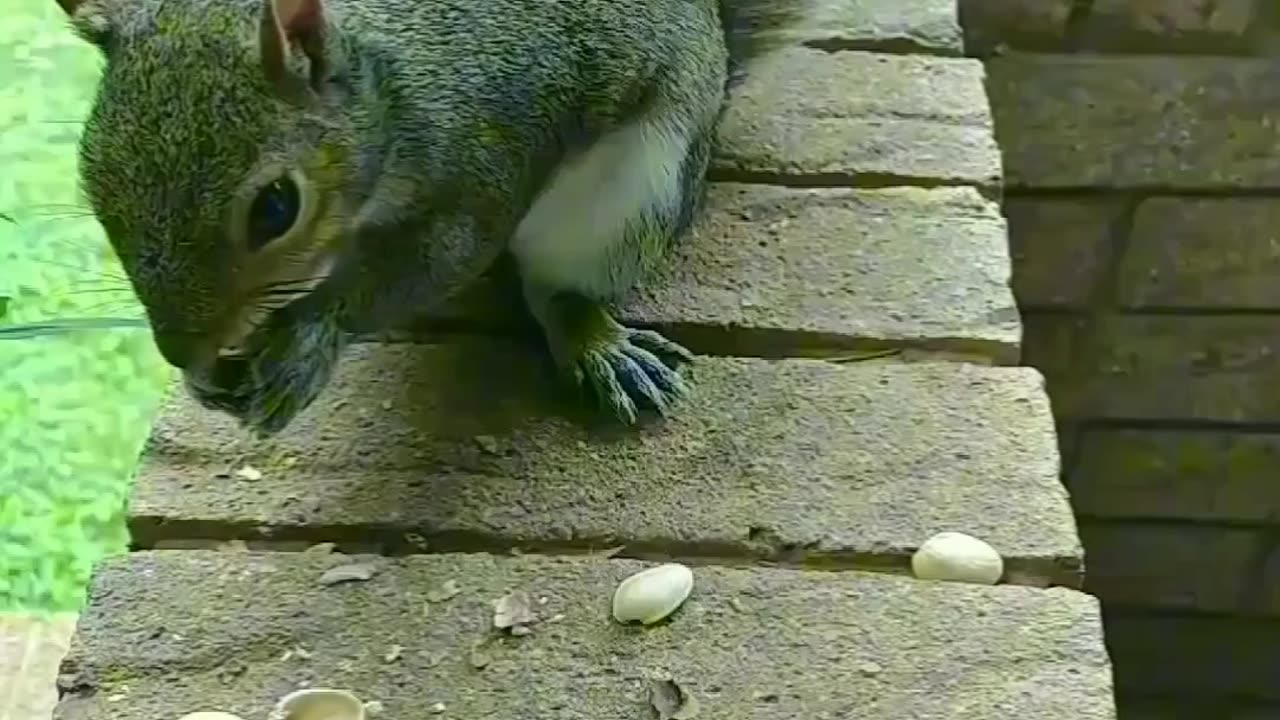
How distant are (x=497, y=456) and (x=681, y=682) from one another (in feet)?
0.60

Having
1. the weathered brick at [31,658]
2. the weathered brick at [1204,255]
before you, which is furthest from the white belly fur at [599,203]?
the weathered brick at [1204,255]

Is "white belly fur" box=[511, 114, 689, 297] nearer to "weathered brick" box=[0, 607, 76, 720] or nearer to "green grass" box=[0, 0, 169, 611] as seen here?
"green grass" box=[0, 0, 169, 611]

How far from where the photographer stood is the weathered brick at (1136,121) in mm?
1376

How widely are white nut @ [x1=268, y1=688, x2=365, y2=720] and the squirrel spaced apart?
0.13 m

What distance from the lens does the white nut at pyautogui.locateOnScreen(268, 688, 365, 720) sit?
29.9 inches

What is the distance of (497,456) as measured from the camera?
899mm

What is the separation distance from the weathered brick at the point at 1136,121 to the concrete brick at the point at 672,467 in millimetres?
524

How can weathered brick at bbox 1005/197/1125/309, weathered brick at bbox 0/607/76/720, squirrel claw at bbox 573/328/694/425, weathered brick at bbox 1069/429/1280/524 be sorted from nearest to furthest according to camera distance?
squirrel claw at bbox 573/328/694/425
weathered brick at bbox 0/607/76/720
weathered brick at bbox 1005/197/1125/309
weathered brick at bbox 1069/429/1280/524

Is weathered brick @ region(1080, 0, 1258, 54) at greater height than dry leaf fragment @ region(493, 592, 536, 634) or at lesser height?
greater

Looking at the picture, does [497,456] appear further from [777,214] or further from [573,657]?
[777,214]

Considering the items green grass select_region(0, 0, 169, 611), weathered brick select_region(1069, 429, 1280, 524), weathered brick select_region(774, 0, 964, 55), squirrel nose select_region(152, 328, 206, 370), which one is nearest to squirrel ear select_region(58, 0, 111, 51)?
squirrel nose select_region(152, 328, 206, 370)

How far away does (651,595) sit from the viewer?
806 mm

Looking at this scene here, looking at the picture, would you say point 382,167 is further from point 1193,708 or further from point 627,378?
point 1193,708

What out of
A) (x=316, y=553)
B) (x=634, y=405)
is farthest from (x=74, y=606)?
(x=634, y=405)
